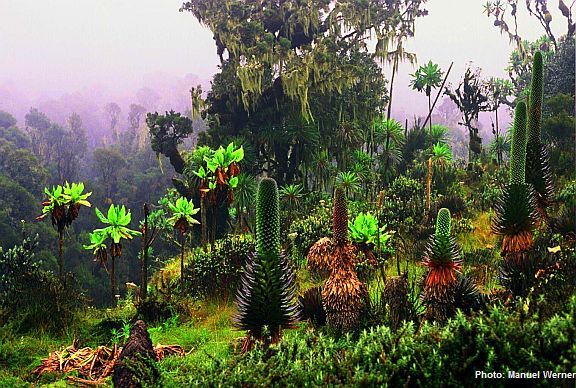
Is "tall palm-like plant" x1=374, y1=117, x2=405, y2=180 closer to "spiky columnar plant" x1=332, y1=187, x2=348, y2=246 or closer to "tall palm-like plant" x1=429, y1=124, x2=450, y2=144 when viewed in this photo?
"tall palm-like plant" x1=429, y1=124, x2=450, y2=144

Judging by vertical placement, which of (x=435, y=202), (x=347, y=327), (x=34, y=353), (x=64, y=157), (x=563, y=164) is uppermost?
(x=64, y=157)

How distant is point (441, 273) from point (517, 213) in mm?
1121

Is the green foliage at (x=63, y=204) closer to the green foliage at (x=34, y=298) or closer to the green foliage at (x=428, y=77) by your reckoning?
the green foliage at (x=34, y=298)

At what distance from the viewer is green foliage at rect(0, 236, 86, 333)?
24.7 ft

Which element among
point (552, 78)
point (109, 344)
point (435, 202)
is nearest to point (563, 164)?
point (435, 202)

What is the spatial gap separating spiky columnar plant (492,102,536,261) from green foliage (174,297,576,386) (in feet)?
7.09

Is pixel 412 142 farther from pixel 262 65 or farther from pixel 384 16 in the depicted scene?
pixel 262 65

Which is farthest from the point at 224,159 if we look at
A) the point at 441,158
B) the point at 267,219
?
the point at 441,158

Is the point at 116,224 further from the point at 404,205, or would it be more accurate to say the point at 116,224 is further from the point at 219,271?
the point at 404,205


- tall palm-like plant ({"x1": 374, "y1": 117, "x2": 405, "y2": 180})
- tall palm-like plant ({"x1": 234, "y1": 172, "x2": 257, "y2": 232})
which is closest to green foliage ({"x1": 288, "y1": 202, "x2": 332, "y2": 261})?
tall palm-like plant ({"x1": 234, "y1": 172, "x2": 257, "y2": 232})

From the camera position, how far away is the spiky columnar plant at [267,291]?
14.5 feet

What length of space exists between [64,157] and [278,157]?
34974mm

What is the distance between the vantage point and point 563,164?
13.3 metres

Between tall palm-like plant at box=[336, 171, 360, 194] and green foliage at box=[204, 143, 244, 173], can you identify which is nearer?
green foliage at box=[204, 143, 244, 173]
